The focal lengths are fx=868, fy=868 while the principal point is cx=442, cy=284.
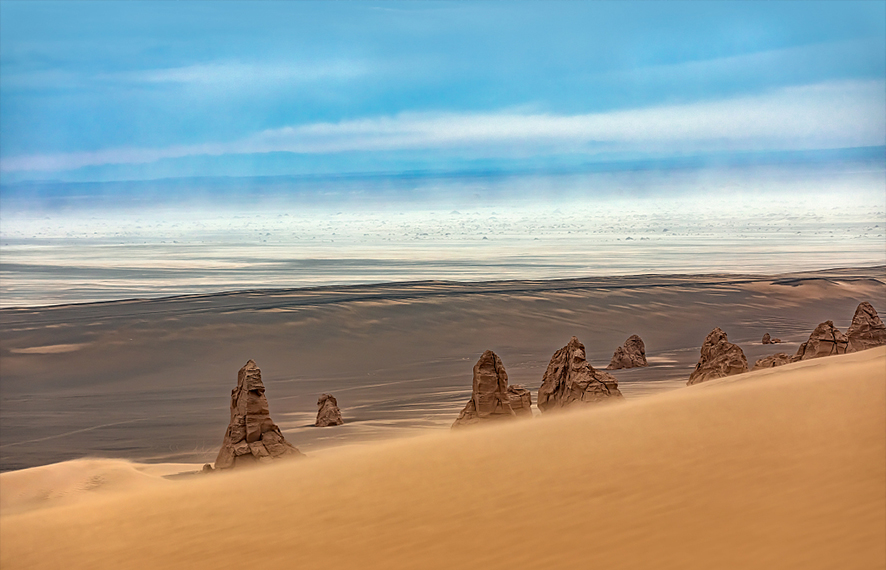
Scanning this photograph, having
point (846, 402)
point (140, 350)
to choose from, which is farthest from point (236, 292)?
point (846, 402)

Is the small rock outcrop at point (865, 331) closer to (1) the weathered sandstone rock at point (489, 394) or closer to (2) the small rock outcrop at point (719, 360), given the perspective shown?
(2) the small rock outcrop at point (719, 360)

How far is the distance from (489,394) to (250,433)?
5.69m

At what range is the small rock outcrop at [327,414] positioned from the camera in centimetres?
3109

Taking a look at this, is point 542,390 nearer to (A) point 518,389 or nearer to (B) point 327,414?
(A) point 518,389

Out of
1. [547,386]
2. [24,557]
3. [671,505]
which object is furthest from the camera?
[547,386]

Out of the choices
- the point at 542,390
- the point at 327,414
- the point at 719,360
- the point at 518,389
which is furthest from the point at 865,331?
the point at 327,414

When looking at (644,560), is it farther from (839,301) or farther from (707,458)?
(839,301)

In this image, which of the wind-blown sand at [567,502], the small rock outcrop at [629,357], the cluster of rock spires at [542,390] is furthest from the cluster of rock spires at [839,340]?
the small rock outcrop at [629,357]

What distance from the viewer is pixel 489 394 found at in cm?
2092

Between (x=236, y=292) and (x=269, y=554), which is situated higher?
(x=236, y=292)

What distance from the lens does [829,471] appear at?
27.0ft

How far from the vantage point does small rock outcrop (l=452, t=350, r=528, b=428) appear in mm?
20766

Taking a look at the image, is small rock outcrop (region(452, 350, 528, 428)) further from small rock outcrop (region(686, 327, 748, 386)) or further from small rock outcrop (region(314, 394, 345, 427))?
small rock outcrop (region(314, 394, 345, 427))

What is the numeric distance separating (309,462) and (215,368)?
4592 cm
